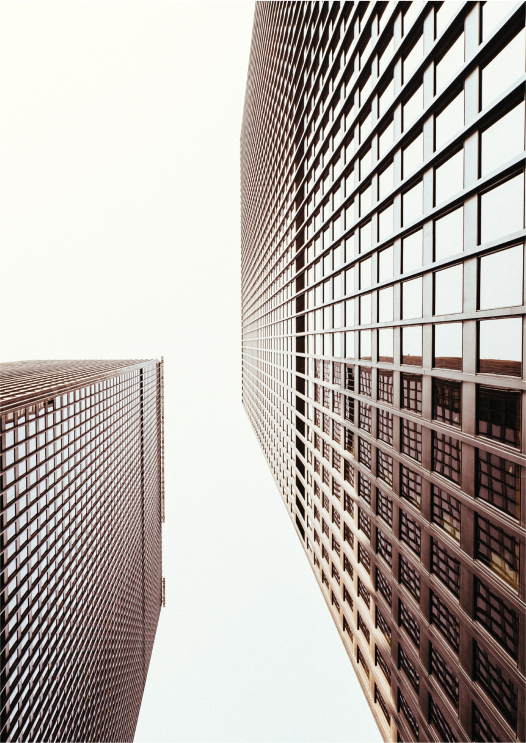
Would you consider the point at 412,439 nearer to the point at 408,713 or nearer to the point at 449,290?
the point at 449,290

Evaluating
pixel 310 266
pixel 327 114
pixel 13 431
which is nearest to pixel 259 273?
pixel 310 266

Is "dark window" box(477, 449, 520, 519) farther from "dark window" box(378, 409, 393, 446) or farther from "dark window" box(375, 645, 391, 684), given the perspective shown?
"dark window" box(375, 645, 391, 684)

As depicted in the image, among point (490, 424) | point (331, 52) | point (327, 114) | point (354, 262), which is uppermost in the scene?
point (331, 52)

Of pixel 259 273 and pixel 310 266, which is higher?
pixel 259 273

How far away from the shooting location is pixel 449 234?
47.8ft

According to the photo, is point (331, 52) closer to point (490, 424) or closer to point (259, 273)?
point (490, 424)

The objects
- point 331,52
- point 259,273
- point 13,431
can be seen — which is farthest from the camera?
point 259,273

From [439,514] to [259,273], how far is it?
69046 mm

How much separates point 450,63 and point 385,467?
21.6m

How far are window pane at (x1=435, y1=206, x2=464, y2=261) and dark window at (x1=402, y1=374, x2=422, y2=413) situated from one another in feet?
21.1

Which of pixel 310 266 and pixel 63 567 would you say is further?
pixel 63 567

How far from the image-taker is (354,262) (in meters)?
24.8

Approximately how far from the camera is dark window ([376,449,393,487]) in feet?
66.6

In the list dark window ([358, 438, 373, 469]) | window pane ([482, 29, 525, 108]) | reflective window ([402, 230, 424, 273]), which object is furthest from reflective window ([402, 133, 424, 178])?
dark window ([358, 438, 373, 469])
